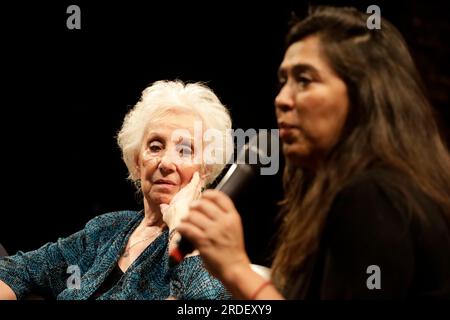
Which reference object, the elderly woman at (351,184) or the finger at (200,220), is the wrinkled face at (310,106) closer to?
the elderly woman at (351,184)

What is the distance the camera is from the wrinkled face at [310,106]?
4.05ft

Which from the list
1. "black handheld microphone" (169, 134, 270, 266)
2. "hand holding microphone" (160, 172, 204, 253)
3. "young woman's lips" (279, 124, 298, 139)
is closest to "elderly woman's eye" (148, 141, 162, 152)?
"hand holding microphone" (160, 172, 204, 253)

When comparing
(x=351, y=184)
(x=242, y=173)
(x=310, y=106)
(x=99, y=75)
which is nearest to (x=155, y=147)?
(x=99, y=75)

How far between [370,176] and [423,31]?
1.62m

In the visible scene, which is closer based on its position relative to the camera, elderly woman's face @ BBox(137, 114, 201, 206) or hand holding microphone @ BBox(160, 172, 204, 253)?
hand holding microphone @ BBox(160, 172, 204, 253)

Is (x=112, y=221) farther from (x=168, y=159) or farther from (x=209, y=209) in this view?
(x=209, y=209)

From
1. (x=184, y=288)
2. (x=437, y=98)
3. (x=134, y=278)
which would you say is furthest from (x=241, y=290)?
(x=437, y=98)

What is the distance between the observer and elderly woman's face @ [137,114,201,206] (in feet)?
6.54

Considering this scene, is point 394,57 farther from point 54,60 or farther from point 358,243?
point 54,60

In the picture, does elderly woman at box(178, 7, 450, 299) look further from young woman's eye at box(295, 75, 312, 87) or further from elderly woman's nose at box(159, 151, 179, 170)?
elderly woman's nose at box(159, 151, 179, 170)

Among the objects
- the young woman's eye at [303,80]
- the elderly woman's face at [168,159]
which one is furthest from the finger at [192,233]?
the elderly woman's face at [168,159]

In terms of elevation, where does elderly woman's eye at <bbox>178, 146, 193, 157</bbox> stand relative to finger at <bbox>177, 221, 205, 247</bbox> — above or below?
above

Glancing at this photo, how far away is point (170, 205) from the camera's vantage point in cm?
190

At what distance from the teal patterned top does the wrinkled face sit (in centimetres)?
59
